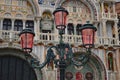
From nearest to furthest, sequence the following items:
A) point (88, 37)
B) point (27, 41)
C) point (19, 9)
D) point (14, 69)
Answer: point (88, 37) → point (27, 41) → point (14, 69) → point (19, 9)

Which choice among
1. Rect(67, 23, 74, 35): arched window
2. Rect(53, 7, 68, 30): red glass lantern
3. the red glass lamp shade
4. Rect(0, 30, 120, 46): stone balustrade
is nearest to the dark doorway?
Rect(0, 30, 120, 46): stone balustrade

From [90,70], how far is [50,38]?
3.92 meters

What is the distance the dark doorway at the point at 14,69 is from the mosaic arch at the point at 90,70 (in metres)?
2.97

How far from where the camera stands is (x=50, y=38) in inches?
724

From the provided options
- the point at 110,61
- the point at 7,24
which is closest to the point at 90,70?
the point at 110,61

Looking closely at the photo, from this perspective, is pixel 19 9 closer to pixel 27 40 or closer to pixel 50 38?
pixel 50 38

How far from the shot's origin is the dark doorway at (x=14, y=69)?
17.6 m

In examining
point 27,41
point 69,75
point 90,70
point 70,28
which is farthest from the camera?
point 70,28

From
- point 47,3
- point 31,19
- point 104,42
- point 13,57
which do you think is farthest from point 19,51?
point 104,42

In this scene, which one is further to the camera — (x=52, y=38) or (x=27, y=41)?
(x=52, y=38)

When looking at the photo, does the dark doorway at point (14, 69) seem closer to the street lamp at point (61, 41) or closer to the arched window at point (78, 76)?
the arched window at point (78, 76)

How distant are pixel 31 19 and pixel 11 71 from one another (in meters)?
4.54

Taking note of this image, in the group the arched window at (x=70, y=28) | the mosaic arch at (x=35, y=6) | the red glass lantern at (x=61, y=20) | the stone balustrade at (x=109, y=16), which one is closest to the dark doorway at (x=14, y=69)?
the mosaic arch at (x=35, y=6)

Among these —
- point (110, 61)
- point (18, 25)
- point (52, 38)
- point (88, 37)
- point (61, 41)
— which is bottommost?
point (110, 61)
